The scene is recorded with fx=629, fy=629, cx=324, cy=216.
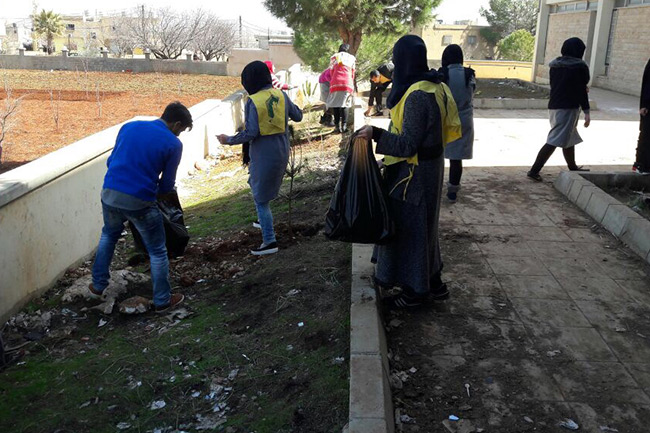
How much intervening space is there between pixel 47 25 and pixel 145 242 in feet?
178

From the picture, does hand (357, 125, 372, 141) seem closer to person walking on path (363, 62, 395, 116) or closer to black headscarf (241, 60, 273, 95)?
black headscarf (241, 60, 273, 95)

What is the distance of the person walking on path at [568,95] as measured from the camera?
7.25 meters

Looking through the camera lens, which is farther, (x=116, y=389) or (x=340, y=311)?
(x=340, y=311)

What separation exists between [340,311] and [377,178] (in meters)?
0.97

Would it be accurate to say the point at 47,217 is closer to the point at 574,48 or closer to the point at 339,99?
the point at 574,48

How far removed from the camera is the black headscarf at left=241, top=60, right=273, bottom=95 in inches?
218

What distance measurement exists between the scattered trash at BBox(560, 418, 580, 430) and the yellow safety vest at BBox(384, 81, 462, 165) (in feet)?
5.60

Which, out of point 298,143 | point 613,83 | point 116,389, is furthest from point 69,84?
point 116,389

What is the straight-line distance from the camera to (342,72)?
11.5m

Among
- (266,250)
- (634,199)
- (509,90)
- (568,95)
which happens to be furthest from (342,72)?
(509,90)

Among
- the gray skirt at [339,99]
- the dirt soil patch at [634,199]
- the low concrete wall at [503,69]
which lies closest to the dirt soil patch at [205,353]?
the dirt soil patch at [634,199]

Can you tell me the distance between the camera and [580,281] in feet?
16.1

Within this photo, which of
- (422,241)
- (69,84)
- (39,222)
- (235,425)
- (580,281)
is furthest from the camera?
(69,84)

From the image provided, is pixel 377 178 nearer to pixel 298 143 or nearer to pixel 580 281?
pixel 580 281
